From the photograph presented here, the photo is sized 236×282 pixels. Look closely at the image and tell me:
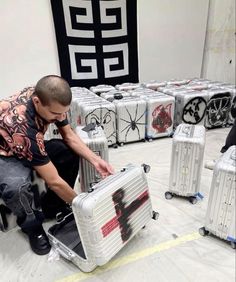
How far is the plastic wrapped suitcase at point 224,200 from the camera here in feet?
3.97

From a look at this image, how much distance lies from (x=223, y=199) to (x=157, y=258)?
0.43 metres

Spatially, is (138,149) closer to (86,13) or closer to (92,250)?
(92,250)

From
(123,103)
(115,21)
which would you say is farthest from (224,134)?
(115,21)

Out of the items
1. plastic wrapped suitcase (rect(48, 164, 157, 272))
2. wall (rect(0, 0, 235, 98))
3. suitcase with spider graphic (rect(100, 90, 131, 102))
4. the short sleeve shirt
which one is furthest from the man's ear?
wall (rect(0, 0, 235, 98))

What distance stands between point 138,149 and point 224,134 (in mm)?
1010

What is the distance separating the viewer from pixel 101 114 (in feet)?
7.55

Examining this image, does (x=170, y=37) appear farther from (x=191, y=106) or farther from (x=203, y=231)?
(x=203, y=231)

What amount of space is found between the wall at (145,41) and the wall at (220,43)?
A: 2 cm

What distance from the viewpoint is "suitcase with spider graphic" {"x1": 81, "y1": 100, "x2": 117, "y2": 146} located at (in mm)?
2266

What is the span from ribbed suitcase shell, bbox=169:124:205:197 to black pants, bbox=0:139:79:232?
24.2 inches

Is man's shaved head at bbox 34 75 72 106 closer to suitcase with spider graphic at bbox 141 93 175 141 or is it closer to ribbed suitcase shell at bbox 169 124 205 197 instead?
ribbed suitcase shell at bbox 169 124 205 197

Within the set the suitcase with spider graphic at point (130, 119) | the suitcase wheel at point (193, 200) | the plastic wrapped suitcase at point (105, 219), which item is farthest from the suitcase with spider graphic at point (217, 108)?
the plastic wrapped suitcase at point (105, 219)

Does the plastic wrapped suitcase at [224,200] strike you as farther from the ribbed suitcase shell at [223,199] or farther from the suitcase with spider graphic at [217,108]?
the suitcase with spider graphic at [217,108]

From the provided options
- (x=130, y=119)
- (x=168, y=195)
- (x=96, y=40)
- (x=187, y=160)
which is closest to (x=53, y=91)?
(x=187, y=160)
